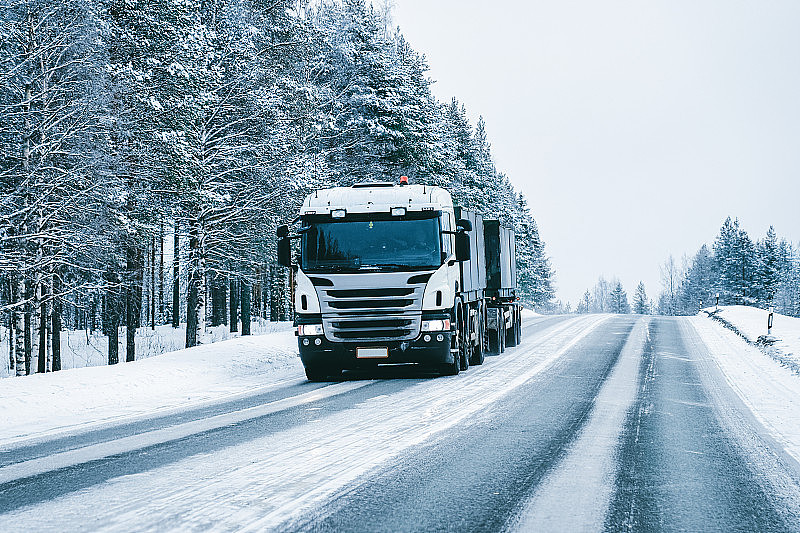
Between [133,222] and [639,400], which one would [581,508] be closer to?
[639,400]

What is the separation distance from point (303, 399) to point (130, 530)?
7559mm

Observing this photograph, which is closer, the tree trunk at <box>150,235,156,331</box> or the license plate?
the license plate

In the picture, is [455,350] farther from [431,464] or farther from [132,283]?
[132,283]

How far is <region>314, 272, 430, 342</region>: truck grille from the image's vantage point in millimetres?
A: 14258

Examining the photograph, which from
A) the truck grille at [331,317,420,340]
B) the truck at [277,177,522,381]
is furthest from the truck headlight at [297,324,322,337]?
the truck grille at [331,317,420,340]

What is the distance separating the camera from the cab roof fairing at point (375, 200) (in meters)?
15.0

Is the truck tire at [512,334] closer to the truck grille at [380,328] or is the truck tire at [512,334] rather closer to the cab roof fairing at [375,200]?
the cab roof fairing at [375,200]

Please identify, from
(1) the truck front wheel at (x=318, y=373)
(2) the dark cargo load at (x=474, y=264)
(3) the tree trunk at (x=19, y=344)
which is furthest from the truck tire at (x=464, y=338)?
(3) the tree trunk at (x=19, y=344)

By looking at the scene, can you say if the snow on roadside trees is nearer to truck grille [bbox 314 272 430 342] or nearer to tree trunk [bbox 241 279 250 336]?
truck grille [bbox 314 272 430 342]

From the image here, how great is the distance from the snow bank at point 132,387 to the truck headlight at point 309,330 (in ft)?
4.20

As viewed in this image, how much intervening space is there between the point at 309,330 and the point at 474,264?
495 cm

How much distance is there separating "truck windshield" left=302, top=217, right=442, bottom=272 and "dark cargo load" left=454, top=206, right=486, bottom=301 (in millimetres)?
1144

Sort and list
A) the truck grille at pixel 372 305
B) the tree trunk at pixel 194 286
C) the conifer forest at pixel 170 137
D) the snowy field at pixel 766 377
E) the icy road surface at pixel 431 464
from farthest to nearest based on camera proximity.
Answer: the tree trunk at pixel 194 286, the conifer forest at pixel 170 137, the truck grille at pixel 372 305, the snowy field at pixel 766 377, the icy road surface at pixel 431 464

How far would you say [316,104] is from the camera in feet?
96.0
